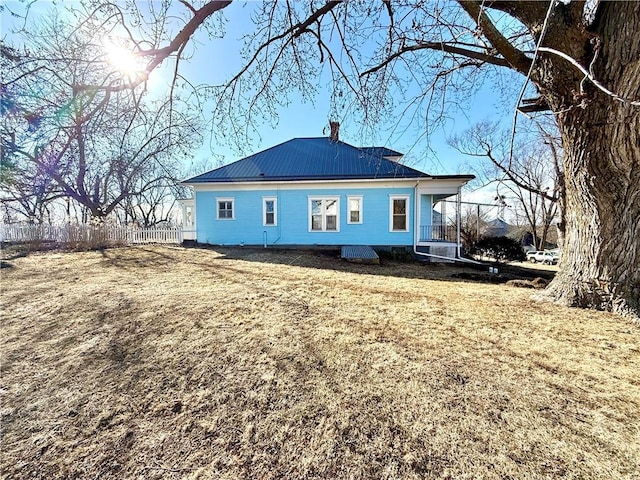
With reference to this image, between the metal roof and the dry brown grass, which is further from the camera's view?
the metal roof

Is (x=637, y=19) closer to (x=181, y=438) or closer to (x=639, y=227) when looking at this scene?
(x=639, y=227)

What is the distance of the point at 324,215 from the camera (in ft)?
42.7

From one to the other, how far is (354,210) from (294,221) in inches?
114

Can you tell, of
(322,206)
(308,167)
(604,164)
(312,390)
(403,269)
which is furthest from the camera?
(308,167)

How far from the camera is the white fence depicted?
1125 centimetres

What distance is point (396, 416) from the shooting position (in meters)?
1.97

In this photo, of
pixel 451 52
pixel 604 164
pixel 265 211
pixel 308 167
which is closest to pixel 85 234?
pixel 265 211

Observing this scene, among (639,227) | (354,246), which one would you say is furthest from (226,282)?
(354,246)

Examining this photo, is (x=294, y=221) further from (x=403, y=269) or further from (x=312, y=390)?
(x=312, y=390)

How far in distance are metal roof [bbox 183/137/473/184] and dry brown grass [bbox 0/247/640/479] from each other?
357 inches

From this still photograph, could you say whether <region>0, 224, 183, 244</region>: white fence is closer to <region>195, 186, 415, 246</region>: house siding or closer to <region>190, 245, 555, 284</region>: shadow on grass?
<region>195, 186, 415, 246</region>: house siding

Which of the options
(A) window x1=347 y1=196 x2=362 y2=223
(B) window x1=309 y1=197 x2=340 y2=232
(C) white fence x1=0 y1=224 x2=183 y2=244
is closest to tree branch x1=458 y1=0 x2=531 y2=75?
(A) window x1=347 y1=196 x2=362 y2=223

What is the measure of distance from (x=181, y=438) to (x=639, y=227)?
238 inches

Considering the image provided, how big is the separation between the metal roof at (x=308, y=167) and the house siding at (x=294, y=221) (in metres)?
0.62
